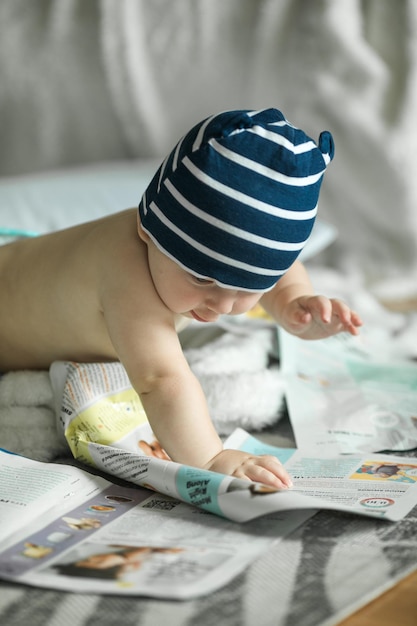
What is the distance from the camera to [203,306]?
0.96m

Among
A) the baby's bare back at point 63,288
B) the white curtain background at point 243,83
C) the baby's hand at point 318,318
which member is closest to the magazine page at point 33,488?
the baby's bare back at point 63,288

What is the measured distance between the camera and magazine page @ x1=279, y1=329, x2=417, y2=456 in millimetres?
1062

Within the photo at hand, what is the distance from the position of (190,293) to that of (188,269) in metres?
0.04

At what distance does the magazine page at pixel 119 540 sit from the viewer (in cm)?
72

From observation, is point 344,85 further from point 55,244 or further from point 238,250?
point 238,250

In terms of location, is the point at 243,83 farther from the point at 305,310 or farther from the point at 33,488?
the point at 33,488

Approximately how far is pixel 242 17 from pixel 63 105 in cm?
47

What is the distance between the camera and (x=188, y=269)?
91 centimetres

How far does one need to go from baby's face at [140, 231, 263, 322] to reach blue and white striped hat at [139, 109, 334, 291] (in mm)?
28

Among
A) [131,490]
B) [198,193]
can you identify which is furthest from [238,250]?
[131,490]

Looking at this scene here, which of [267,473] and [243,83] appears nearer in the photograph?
[267,473]

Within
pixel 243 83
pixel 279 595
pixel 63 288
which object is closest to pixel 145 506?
pixel 279 595

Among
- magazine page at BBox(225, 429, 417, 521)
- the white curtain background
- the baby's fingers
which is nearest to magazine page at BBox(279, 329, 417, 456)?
magazine page at BBox(225, 429, 417, 521)

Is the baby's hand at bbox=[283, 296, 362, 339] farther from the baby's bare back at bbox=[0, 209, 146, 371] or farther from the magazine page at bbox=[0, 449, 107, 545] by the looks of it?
the magazine page at bbox=[0, 449, 107, 545]
